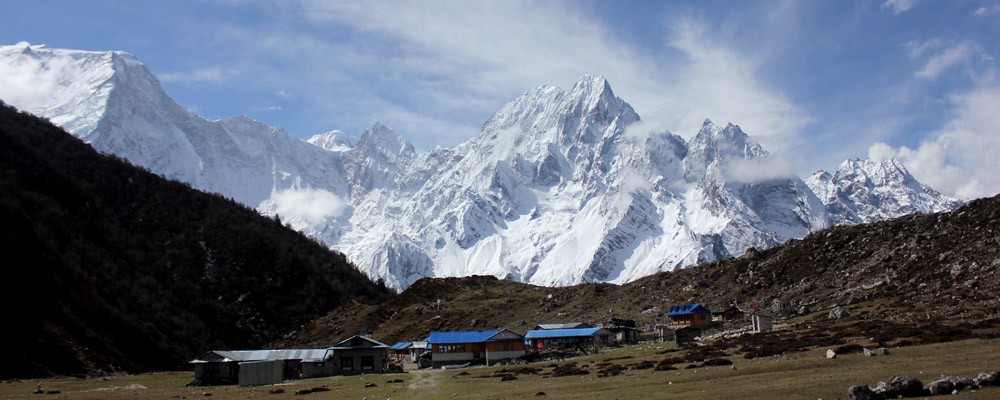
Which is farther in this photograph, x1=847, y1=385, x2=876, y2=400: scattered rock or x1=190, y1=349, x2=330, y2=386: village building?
x1=190, y1=349, x2=330, y2=386: village building

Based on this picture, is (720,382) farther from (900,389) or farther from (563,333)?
(563,333)

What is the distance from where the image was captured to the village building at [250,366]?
2861 inches

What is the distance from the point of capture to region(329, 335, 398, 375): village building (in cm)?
8844

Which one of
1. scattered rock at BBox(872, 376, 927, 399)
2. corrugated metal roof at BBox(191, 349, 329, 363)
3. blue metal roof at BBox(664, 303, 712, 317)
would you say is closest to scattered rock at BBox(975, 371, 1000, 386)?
scattered rock at BBox(872, 376, 927, 399)

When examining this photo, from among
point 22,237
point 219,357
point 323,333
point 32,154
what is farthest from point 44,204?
point 219,357

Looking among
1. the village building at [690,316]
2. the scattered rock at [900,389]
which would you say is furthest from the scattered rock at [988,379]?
the village building at [690,316]

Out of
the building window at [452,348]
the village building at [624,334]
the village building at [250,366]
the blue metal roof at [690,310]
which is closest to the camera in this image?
the village building at [250,366]

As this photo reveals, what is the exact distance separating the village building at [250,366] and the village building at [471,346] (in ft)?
44.1

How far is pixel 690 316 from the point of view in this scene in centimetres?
9788

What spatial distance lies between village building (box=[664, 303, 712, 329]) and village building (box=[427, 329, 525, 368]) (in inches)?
863

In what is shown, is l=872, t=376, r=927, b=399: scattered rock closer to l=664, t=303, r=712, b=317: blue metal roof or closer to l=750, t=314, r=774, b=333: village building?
l=750, t=314, r=774, b=333: village building

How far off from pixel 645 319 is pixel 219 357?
6143cm

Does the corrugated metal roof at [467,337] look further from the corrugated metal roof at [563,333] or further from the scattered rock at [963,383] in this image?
the scattered rock at [963,383]

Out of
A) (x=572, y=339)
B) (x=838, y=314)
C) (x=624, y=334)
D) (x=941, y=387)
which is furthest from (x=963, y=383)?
(x=572, y=339)
